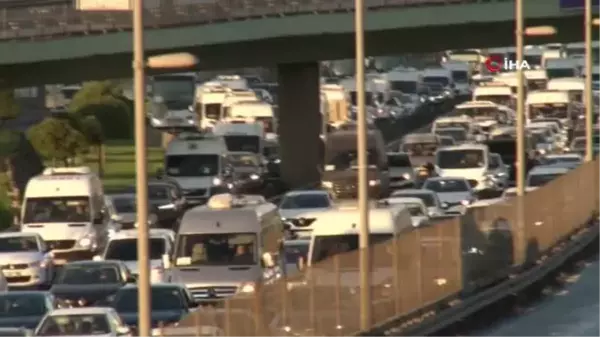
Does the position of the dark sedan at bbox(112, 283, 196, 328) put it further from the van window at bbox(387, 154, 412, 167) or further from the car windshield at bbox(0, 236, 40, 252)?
the van window at bbox(387, 154, 412, 167)

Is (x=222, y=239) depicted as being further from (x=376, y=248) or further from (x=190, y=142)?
(x=190, y=142)

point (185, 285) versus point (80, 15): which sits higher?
point (80, 15)

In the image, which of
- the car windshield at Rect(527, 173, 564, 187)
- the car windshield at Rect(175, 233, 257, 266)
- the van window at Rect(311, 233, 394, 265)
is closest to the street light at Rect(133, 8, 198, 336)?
the van window at Rect(311, 233, 394, 265)

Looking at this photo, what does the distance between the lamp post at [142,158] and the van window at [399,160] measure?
154 ft

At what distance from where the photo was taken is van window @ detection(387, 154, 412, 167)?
2634 inches

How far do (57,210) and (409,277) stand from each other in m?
16.6

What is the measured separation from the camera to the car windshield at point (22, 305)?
99.5ft

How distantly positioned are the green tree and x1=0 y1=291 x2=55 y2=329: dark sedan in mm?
36436

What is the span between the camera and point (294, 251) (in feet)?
125

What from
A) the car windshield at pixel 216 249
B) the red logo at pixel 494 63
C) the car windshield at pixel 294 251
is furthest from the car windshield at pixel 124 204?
the red logo at pixel 494 63

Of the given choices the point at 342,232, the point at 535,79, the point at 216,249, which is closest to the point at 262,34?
the point at 216,249

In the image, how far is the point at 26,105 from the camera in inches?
3986

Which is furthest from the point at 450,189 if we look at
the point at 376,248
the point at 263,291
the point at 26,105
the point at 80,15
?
the point at 26,105

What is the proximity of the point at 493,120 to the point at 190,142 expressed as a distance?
28.0 metres
